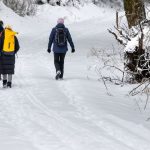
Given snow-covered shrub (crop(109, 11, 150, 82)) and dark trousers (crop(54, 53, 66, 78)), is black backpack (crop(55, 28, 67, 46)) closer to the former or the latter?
dark trousers (crop(54, 53, 66, 78))

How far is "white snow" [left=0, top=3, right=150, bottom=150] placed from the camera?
6457mm

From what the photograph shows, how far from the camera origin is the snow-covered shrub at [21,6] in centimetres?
A: 3147

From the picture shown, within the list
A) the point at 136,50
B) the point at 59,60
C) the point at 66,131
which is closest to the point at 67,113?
the point at 66,131

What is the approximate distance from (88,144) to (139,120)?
2035 millimetres

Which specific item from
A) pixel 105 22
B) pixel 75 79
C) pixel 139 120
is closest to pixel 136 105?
pixel 139 120

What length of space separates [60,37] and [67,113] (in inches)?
181

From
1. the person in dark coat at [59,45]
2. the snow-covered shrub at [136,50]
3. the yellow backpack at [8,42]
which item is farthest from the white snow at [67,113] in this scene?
the yellow backpack at [8,42]

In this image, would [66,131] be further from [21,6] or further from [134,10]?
[21,6]

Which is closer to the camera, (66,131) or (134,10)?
(66,131)

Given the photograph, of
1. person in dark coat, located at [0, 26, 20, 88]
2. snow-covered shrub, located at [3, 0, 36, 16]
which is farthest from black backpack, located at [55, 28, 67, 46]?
snow-covered shrub, located at [3, 0, 36, 16]

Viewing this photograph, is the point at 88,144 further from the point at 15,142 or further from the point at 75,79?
the point at 75,79

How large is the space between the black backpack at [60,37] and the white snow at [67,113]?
92cm

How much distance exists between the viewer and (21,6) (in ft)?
104

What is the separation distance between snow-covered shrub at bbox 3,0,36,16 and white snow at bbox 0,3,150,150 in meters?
14.7
